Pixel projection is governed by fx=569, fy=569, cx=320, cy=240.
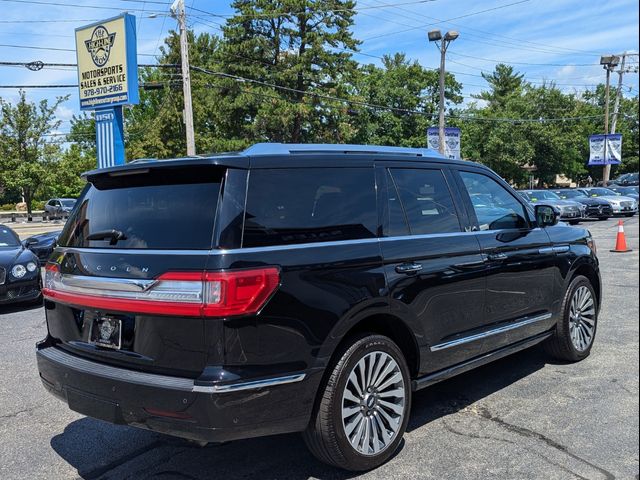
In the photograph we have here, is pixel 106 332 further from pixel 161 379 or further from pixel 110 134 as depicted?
pixel 110 134

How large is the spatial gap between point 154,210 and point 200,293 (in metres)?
0.69

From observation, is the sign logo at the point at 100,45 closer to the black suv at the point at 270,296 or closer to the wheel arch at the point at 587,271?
the black suv at the point at 270,296

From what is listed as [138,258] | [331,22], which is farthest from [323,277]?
[331,22]

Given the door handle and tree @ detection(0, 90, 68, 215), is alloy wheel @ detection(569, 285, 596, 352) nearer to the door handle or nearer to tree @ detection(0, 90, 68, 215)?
the door handle

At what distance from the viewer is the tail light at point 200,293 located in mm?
2818

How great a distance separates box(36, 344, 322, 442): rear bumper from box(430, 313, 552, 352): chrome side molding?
119 cm

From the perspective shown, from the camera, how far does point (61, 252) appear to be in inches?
146

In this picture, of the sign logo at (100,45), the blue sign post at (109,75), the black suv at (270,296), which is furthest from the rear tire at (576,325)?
the sign logo at (100,45)

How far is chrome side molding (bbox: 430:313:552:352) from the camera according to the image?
3.96 m

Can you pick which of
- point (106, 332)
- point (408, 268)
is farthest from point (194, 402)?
point (408, 268)

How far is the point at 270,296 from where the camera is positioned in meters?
2.94

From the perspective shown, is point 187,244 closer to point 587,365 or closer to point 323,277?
point 323,277

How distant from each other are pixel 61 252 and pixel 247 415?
1744mm

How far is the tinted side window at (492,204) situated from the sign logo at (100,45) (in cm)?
1638
